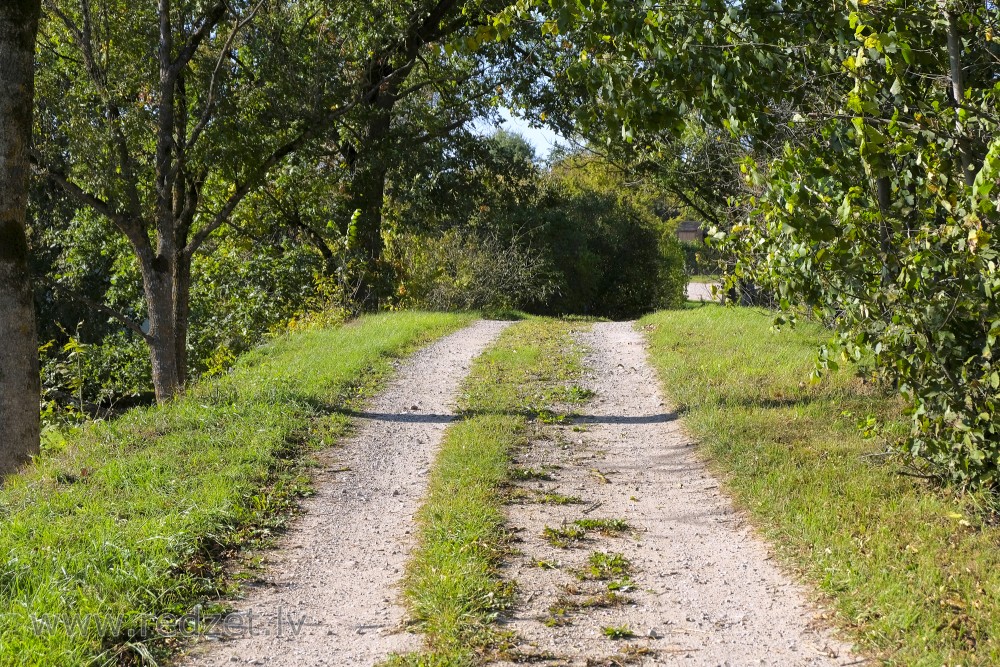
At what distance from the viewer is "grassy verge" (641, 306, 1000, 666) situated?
13.4 feet

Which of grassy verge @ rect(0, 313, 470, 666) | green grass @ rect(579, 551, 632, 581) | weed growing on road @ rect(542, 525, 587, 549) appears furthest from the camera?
weed growing on road @ rect(542, 525, 587, 549)

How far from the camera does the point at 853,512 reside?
5449 mm

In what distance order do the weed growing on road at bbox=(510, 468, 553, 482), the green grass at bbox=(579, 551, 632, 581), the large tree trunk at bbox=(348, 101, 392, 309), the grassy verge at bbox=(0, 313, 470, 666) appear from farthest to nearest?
the large tree trunk at bbox=(348, 101, 392, 309)
the weed growing on road at bbox=(510, 468, 553, 482)
the green grass at bbox=(579, 551, 632, 581)
the grassy verge at bbox=(0, 313, 470, 666)

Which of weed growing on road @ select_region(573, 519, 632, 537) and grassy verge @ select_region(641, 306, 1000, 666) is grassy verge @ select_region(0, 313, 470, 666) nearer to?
weed growing on road @ select_region(573, 519, 632, 537)

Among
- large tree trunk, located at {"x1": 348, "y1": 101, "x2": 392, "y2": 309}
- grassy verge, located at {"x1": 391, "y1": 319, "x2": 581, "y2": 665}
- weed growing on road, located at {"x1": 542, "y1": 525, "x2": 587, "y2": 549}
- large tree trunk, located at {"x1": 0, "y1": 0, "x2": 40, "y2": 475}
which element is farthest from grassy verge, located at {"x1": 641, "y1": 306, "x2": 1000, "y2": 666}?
large tree trunk, located at {"x1": 348, "y1": 101, "x2": 392, "y2": 309}

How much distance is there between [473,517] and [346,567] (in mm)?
986

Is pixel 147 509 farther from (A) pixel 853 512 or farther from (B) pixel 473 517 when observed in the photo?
(A) pixel 853 512

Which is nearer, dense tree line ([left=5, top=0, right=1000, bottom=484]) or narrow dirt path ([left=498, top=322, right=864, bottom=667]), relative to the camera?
narrow dirt path ([left=498, top=322, right=864, bottom=667])

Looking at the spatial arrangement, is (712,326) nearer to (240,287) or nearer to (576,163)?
(240,287)

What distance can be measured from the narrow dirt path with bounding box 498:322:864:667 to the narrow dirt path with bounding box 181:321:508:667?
75cm

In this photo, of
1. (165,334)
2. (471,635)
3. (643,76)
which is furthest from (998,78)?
(165,334)

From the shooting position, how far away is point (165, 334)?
11.8 metres

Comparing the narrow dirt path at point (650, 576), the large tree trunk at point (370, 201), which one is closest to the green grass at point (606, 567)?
the narrow dirt path at point (650, 576)

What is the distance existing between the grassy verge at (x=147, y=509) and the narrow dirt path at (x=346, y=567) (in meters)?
0.26
